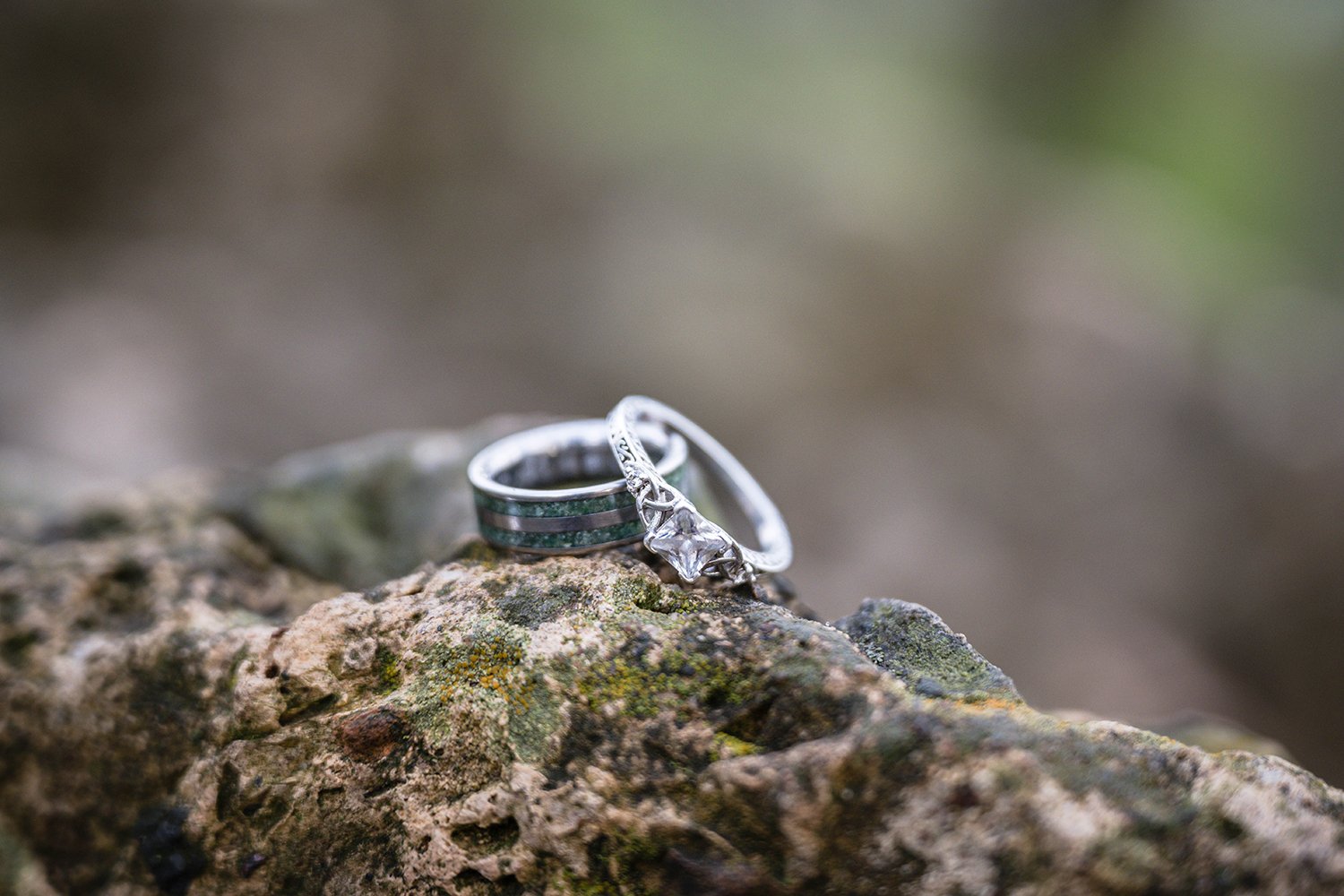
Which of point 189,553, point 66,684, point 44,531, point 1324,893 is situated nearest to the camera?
point 1324,893

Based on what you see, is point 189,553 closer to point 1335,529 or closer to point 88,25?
point 1335,529

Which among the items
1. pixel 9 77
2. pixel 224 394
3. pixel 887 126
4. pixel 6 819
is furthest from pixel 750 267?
pixel 9 77

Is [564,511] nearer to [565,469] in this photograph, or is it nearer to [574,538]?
[574,538]

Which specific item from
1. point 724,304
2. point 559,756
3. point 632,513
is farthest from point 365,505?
point 724,304

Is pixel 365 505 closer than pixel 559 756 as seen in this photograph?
No

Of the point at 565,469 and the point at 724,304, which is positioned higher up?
the point at 724,304

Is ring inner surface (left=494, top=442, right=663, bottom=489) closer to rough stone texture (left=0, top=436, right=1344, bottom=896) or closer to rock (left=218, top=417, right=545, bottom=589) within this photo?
rock (left=218, top=417, right=545, bottom=589)

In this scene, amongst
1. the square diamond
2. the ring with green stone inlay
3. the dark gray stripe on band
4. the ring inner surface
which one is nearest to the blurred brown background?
the ring inner surface
